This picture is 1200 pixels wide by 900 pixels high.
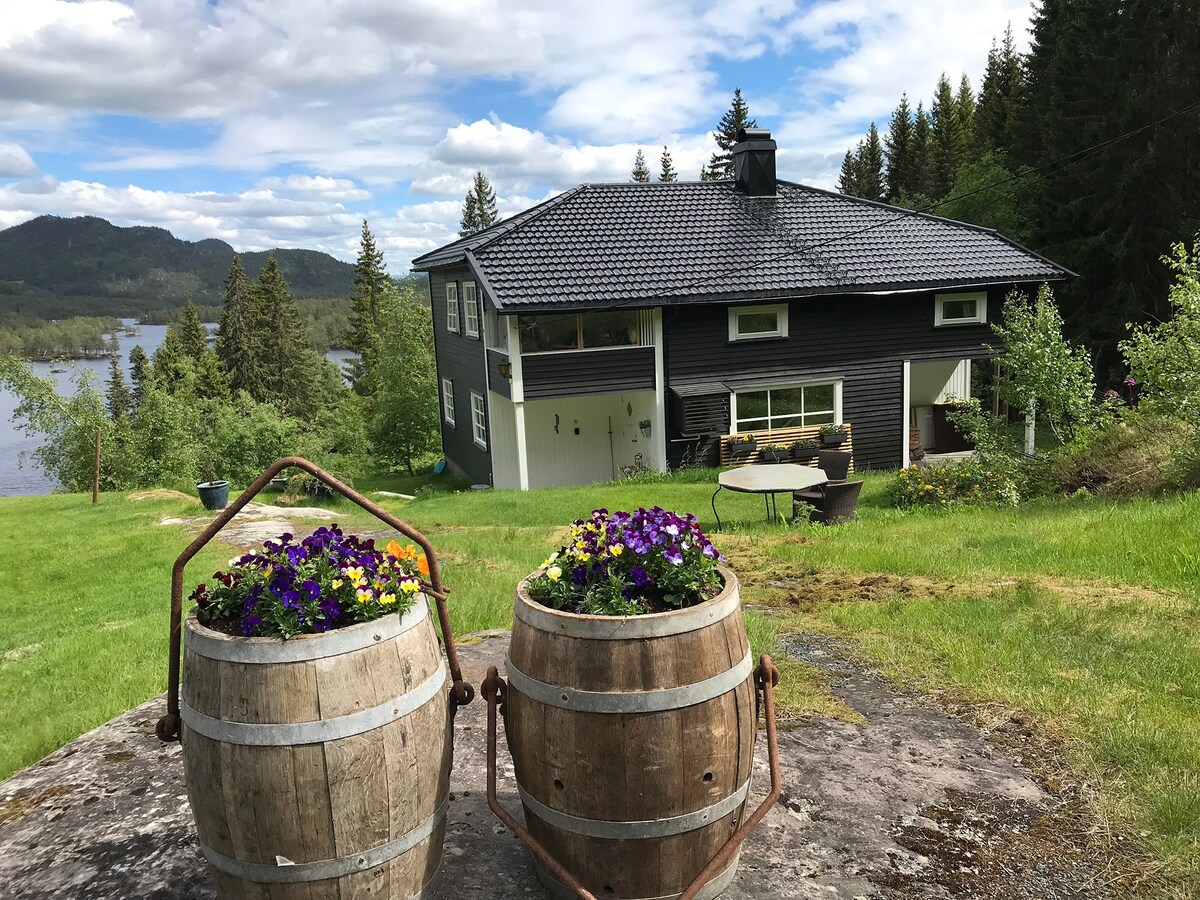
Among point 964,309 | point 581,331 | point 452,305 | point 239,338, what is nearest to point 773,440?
point 581,331

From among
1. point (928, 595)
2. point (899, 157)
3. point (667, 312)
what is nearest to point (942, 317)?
point (667, 312)

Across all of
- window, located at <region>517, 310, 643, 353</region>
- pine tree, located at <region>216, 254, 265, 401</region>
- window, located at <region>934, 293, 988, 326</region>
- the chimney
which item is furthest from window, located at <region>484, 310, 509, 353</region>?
pine tree, located at <region>216, 254, 265, 401</region>

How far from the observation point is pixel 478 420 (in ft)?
73.8

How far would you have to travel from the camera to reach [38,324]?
132875 mm

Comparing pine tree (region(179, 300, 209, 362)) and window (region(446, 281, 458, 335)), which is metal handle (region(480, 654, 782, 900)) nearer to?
window (region(446, 281, 458, 335))

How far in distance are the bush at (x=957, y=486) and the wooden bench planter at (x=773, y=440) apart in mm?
5862

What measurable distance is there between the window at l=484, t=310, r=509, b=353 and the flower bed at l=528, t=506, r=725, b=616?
1557 centimetres

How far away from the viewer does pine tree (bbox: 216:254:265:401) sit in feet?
183

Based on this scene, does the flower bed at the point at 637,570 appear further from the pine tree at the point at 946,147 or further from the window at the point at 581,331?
the pine tree at the point at 946,147

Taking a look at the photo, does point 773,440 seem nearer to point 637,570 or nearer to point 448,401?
point 448,401

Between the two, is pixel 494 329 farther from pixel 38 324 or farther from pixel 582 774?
pixel 38 324

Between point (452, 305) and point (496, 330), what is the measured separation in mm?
4150

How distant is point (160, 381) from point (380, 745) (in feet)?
107

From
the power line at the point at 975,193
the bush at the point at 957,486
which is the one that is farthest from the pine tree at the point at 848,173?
the bush at the point at 957,486
